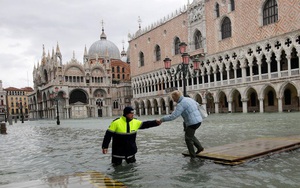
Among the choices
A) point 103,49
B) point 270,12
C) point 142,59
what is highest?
point 103,49

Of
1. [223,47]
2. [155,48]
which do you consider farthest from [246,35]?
[155,48]

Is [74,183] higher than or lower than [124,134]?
lower

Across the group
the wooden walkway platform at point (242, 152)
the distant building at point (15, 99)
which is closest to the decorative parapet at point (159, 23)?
the wooden walkway platform at point (242, 152)

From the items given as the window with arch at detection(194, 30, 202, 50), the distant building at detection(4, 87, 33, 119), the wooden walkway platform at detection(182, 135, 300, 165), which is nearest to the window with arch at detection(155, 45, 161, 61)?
the window with arch at detection(194, 30, 202, 50)

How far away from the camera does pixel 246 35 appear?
31531 mm

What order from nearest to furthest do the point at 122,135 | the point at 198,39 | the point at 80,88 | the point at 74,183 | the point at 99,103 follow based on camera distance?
the point at 74,183, the point at 122,135, the point at 198,39, the point at 80,88, the point at 99,103

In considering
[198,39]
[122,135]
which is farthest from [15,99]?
[122,135]

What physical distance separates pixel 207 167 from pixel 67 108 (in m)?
54.6

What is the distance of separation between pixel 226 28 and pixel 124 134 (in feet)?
106

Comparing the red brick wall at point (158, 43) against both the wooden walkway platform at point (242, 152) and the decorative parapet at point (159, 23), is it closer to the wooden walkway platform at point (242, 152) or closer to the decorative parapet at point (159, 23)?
the decorative parapet at point (159, 23)

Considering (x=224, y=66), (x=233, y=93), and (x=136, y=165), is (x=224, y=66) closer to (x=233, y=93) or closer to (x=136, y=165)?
(x=233, y=93)

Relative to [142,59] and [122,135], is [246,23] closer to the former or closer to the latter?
[142,59]

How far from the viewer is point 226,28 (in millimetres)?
34750

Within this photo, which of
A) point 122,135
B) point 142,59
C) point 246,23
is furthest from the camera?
point 142,59
